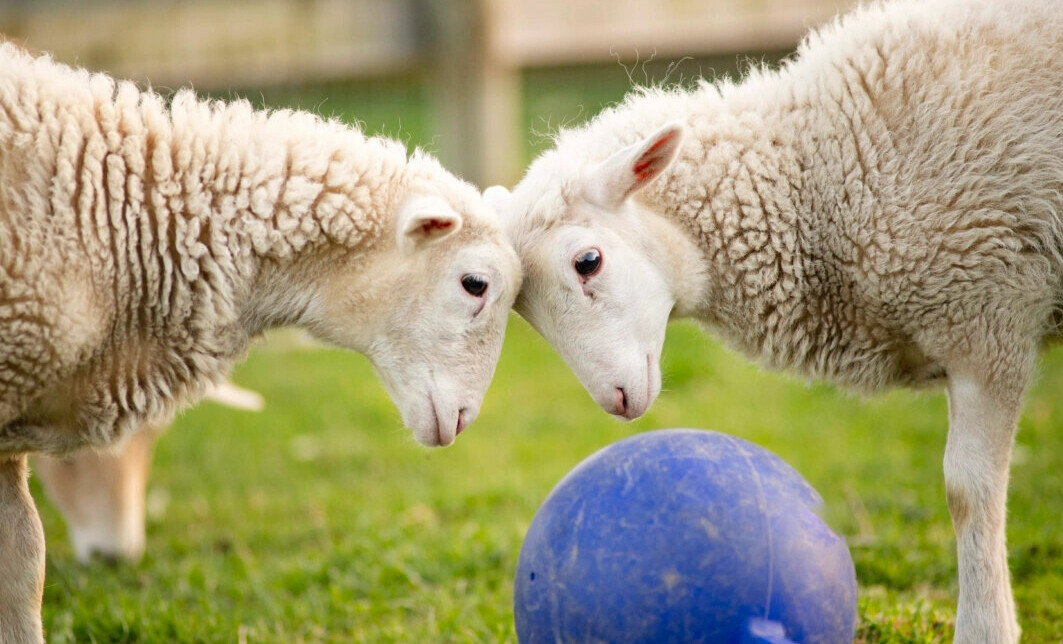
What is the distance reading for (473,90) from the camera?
8.84 meters

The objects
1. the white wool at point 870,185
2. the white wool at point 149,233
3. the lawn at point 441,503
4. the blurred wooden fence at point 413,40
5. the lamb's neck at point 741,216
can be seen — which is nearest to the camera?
the white wool at point 149,233

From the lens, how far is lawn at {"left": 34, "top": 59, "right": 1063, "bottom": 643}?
396 centimetres

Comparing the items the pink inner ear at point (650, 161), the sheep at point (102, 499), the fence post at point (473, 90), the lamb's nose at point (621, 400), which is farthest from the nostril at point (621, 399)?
the fence post at point (473, 90)

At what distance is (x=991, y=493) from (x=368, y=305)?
1.84 metres

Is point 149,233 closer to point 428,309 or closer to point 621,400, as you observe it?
point 428,309

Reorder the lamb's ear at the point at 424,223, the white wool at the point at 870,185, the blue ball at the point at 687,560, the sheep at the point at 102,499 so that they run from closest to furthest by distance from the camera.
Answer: the blue ball at the point at 687,560, the lamb's ear at the point at 424,223, the white wool at the point at 870,185, the sheep at the point at 102,499

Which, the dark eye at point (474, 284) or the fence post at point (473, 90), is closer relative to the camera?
the dark eye at point (474, 284)

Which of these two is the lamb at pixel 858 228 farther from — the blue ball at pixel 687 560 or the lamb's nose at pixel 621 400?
the blue ball at pixel 687 560

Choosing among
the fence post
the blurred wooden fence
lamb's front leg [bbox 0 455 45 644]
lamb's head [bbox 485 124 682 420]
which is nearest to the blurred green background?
the blurred wooden fence

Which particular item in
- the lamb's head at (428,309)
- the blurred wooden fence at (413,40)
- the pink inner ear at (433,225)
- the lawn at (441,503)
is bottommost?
the lawn at (441,503)

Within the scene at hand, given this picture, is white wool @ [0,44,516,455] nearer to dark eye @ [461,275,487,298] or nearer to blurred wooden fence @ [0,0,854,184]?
dark eye @ [461,275,487,298]

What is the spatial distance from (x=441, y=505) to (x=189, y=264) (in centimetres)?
237

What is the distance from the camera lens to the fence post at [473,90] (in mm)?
8758

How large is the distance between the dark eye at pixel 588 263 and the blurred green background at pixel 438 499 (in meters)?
0.82
